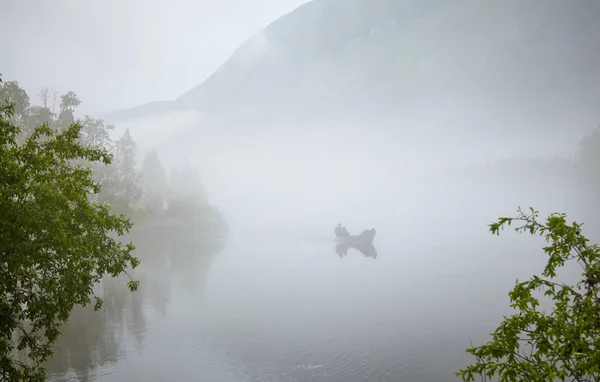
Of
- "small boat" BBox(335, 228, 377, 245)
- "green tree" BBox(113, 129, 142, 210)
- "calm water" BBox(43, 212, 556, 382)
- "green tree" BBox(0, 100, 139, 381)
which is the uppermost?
"green tree" BBox(113, 129, 142, 210)

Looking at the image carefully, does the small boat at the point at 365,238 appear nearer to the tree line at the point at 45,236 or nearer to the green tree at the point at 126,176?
the green tree at the point at 126,176

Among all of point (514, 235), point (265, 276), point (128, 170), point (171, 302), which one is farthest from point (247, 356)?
point (514, 235)

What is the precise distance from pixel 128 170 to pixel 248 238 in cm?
→ 3270

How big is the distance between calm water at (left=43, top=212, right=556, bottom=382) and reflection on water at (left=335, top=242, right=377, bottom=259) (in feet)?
19.1

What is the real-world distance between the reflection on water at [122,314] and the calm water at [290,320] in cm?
13

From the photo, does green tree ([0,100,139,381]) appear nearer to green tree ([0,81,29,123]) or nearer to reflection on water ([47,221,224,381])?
reflection on water ([47,221,224,381])

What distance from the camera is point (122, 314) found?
128 ft

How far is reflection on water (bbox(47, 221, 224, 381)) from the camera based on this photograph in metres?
27.6

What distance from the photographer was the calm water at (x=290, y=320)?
2739 cm

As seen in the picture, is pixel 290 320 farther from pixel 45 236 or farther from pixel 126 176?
pixel 126 176

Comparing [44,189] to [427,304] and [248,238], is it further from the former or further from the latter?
[248,238]

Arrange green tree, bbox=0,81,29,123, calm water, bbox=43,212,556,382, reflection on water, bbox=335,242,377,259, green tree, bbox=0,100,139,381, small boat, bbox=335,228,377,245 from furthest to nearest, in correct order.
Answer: small boat, bbox=335,228,377,245 < reflection on water, bbox=335,242,377,259 < green tree, bbox=0,81,29,123 < calm water, bbox=43,212,556,382 < green tree, bbox=0,100,139,381

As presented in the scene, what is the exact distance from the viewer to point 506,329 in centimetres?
908

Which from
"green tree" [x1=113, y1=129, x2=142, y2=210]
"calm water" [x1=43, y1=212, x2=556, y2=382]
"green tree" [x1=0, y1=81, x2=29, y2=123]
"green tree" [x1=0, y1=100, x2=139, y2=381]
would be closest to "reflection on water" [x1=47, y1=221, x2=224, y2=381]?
"calm water" [x1=43, y1=212, x2=556, y2=382]
